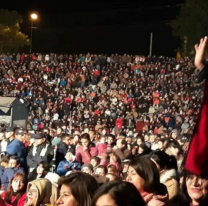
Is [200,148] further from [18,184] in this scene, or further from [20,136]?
[20,136]

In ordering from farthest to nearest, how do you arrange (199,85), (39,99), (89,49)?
(89,49) < (39,99) < (199,85)

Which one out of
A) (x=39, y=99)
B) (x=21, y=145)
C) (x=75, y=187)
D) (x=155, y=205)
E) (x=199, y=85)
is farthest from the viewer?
(x=39, y=99)

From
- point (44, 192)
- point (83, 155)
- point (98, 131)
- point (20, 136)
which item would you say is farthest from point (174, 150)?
point (98, 131)

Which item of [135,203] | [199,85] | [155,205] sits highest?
[199,85]

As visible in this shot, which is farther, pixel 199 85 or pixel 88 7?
pixel 88 7

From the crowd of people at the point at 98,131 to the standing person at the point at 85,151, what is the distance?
0.06 ft

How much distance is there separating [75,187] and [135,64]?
137 ft

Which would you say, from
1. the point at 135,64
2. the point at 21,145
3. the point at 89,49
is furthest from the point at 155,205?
the point at 89,49

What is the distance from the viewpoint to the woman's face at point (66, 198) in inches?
163

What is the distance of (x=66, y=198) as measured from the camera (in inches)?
164

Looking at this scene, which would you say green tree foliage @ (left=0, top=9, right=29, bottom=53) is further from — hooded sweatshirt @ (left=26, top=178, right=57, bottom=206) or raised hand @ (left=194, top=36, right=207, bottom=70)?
raised hand @ (left=194, top=36, right=207, bottom=70)

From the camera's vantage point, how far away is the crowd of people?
14.3ft

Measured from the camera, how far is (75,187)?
4.23m

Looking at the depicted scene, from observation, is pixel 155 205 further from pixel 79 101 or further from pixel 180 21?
→ pixel 180 21
